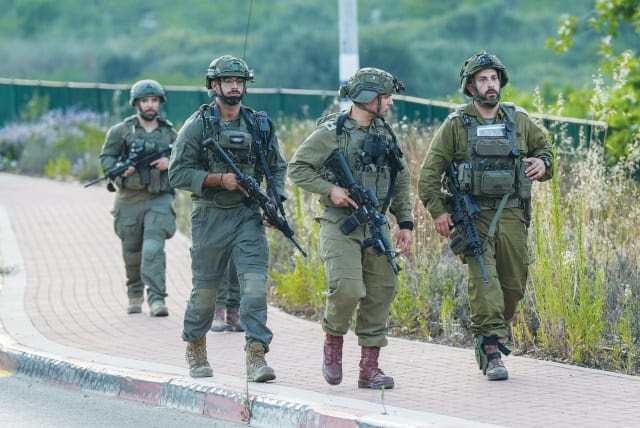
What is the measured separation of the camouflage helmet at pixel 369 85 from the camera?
746cm

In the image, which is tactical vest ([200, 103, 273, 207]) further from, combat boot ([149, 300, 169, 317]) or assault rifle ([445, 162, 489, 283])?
combat boot ([149, 300, 169, 317])

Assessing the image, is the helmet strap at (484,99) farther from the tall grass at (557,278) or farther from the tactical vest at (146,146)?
the tactical vest at (146,146)

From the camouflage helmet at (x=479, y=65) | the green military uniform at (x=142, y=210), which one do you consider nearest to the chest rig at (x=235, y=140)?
the camouflage helmet at (x=479, y=65)

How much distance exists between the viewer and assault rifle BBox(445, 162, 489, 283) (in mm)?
7785

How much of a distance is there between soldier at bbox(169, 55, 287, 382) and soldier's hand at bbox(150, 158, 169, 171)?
2.76 m

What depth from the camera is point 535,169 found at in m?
7.78

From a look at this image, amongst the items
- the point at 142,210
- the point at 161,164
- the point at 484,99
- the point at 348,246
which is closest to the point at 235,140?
the point at 348,246

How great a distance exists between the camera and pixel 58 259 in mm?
13578

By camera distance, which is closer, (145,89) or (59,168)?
(145,89)

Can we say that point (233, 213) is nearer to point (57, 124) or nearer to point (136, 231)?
point (136, 231)

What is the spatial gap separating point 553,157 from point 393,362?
163 cm

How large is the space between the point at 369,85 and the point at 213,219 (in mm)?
1261

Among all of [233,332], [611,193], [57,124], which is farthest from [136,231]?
[57,124]

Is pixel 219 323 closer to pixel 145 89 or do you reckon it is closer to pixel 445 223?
pixel 145 89
